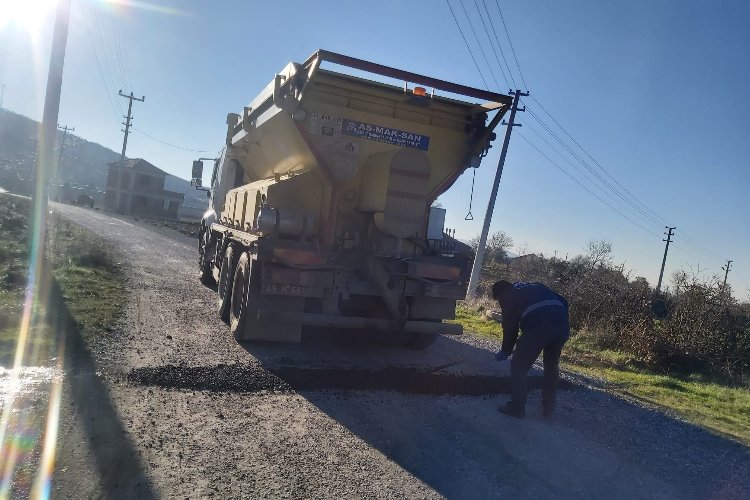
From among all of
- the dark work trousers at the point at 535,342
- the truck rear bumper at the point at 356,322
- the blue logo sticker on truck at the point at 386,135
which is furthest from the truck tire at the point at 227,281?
the dark work trousers at the point at 535,342

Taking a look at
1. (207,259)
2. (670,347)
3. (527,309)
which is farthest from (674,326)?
(207,259)

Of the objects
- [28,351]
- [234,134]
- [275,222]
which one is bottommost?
[28,351]

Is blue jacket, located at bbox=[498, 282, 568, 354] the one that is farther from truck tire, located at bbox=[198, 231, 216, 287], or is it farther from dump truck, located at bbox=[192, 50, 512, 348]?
truck tire, located at bbox=[198, 231, 216, 287]

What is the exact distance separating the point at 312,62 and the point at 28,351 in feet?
14.0

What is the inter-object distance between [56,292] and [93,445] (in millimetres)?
5922

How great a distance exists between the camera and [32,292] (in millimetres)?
8383

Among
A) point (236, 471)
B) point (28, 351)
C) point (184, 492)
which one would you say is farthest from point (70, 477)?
point (28, 351)

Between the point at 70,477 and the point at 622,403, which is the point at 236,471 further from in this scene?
the point at 622,403

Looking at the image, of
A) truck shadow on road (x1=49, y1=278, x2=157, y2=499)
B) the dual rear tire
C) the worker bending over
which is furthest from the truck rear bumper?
truck shadow on road (x1=49, y1=278, x2=157, y2=499)

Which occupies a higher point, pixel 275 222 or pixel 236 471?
pixel 275 222

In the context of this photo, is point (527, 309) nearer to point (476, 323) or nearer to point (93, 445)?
point (93, 445)

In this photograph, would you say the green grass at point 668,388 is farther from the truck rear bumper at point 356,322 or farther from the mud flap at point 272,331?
the mud flap at point 272,331

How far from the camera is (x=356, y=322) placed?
6.77 m

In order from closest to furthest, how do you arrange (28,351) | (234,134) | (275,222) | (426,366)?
1. (28,351)
2. (275,222)
3. (426,366)
4. (234,134)
